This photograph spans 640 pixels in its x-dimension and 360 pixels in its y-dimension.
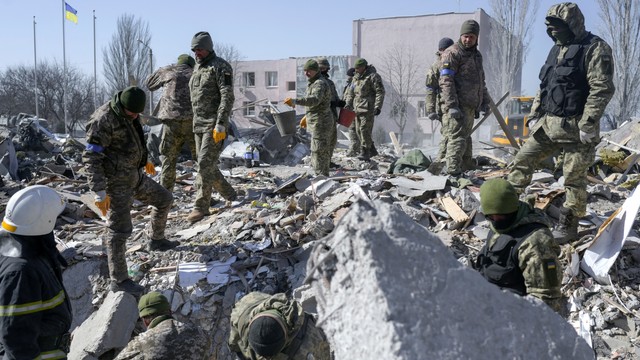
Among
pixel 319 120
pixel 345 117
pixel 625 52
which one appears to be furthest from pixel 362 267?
pixel 625 52

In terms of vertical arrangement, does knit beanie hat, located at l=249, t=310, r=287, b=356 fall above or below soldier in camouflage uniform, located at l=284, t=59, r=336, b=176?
below

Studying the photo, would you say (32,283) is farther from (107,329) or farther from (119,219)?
(119,219)

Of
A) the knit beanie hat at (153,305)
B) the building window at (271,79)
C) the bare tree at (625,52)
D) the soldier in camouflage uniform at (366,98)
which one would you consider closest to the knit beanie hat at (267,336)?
the knit beanie hat at (153,305)

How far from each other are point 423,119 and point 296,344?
34776 mm

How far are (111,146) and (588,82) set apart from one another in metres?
4.10

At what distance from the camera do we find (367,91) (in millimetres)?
10062

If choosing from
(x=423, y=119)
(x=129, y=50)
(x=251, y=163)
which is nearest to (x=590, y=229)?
(x=251, y=163)

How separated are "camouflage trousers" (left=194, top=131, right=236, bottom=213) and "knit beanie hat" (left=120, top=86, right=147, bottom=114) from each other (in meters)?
1.45

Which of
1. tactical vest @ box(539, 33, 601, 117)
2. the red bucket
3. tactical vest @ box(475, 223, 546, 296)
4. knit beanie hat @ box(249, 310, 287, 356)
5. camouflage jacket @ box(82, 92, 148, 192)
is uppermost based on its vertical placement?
tactical vest @ box(539, 33, 601, 117)

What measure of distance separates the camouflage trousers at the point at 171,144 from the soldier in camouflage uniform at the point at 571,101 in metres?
3.71

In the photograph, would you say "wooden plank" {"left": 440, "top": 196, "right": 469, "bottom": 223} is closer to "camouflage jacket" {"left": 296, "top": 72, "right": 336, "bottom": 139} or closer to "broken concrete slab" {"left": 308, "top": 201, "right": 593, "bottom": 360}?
"camouflage jacket" {"left": 296, "top": 72, "right": 336, "bottom": 139}

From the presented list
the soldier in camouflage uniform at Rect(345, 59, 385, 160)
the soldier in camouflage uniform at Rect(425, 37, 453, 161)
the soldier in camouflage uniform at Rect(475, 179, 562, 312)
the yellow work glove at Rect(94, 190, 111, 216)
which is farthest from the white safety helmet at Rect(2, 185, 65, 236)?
the soldier in camouflage uniform at Rect(345, 59, 385, 160)

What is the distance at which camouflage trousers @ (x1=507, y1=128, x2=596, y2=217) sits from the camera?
4629mm

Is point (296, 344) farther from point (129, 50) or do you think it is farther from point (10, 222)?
point (129, 50)
